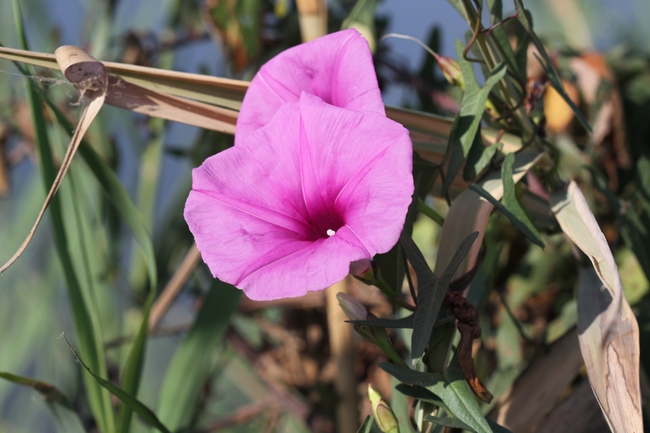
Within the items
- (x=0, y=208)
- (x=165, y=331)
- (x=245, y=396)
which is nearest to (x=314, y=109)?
(x=165, y=331)

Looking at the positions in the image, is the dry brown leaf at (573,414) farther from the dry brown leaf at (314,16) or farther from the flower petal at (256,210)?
the dry brown leaf at (314,16)

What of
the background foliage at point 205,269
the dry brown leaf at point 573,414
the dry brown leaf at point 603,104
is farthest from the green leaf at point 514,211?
the dry brown leaf at point 603,104

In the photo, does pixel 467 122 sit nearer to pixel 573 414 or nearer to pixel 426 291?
pixel 426 291

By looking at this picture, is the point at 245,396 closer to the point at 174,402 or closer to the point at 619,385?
the point at 174,402

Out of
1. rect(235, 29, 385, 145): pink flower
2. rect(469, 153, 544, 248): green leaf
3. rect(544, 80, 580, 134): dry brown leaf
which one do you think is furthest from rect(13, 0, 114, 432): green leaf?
rect(544, 80, 580, 134): dry brown leaf

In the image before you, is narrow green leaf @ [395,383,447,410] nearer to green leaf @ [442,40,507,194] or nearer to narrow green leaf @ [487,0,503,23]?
green leaf @ [442,40,507,194]

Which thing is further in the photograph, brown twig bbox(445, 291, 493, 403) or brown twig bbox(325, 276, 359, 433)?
brown twig bbox(325, 276, 359, 433)
